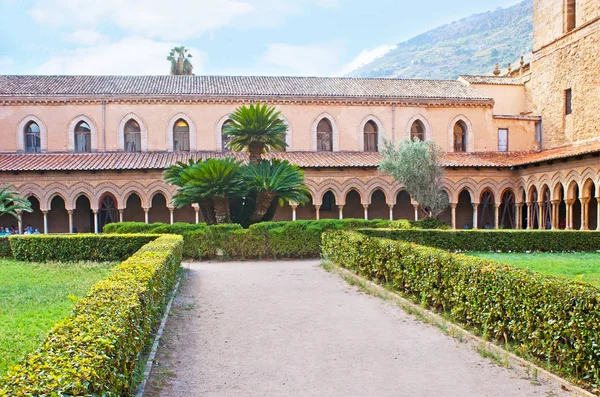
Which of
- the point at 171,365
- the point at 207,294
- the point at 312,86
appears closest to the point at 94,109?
the point at 312,86

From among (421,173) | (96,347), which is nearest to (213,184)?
(421,173)

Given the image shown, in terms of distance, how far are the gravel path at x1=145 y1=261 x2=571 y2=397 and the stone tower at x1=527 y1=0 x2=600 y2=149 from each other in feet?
74.0

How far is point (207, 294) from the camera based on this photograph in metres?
12.1

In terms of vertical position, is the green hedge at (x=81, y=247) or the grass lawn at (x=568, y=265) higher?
the green hedge at (x=81, y=247)

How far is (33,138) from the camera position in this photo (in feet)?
101

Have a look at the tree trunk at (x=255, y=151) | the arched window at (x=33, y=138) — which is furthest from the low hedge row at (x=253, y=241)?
the arched window at (x=33, y=138)

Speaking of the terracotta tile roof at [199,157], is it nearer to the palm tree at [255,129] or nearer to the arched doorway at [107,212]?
the arched doorway at [107,212]

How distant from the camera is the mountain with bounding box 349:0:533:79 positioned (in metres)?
138

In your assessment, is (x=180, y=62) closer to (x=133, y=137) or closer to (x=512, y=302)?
(x=133, y=137)

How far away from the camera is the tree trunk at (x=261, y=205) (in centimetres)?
2077

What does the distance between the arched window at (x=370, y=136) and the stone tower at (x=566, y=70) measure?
9.30 m

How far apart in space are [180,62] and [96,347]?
51.4 meters

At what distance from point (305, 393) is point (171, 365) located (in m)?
1.87

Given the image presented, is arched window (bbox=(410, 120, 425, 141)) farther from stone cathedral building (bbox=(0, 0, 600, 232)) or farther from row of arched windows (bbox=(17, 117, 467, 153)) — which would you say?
stone cathedral building (bbox=(0, 0, 600, 232))
